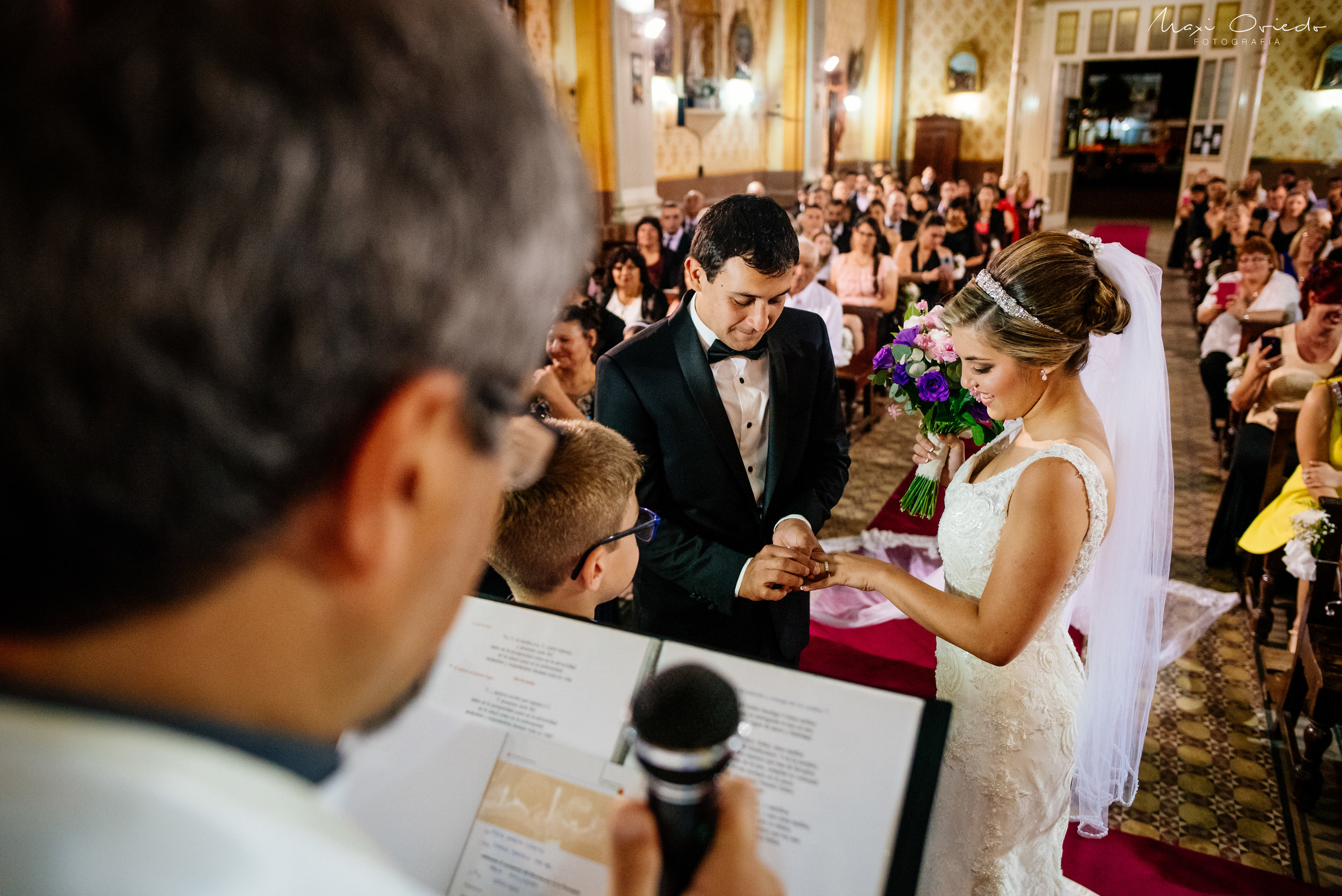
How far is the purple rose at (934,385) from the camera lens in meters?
2.61

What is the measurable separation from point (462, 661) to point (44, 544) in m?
0.67

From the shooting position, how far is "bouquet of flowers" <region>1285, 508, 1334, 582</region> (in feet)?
10.4

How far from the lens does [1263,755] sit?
3.15 meters

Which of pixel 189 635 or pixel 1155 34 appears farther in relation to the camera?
pixel 1155 34

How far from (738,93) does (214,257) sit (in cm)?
1429

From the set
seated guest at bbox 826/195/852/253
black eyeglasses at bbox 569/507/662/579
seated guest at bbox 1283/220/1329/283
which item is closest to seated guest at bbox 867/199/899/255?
seated guest at bbox 826/195/852/253

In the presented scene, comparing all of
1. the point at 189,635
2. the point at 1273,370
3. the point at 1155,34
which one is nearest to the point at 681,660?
the point at 189,635

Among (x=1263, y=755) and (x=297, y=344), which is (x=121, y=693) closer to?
(x=297, y=344)

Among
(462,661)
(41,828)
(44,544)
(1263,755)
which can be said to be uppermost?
(44,544)

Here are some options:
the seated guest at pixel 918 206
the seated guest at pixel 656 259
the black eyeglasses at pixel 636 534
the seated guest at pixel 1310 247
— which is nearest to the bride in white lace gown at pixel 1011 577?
the black eyeglasses at pixel 636 534

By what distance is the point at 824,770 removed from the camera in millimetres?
812

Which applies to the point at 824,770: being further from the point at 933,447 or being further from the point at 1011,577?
the point at 933,447

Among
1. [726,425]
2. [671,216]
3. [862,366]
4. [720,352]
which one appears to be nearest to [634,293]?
[862,366]

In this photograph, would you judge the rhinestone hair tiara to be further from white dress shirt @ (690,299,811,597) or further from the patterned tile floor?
the patterned tile floor
